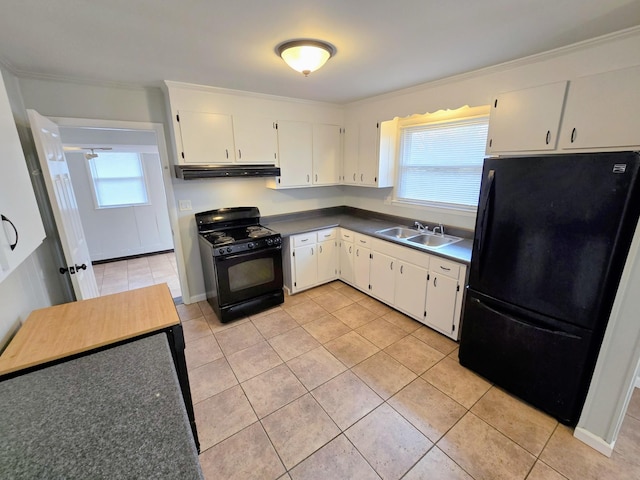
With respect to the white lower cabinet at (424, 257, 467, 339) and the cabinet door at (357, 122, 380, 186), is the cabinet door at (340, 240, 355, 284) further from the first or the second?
the white lower cabinet at (424, 257, 467, 339)

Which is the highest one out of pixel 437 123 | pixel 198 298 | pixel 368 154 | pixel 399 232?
pixel 437 123

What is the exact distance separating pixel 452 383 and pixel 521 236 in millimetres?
1216

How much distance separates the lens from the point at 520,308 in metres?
1.82

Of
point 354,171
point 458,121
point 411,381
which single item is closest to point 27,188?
point 411,381

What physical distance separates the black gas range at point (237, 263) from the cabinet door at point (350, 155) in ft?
4.57

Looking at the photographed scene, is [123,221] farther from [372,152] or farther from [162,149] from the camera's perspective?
[372,152]

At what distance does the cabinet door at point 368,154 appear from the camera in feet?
11.1

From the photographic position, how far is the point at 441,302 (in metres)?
2.56

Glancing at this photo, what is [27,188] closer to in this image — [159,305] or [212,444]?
[159,305]

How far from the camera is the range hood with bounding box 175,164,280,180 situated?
268 cm

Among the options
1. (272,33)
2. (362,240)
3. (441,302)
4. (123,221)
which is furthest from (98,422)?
(123,221)

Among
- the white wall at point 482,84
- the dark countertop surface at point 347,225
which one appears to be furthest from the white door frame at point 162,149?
the white wall at point 482,84

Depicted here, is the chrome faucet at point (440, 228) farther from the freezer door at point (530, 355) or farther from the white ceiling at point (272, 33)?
the white ceiling at point (272, 33)

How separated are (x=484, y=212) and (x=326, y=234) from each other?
199cm
